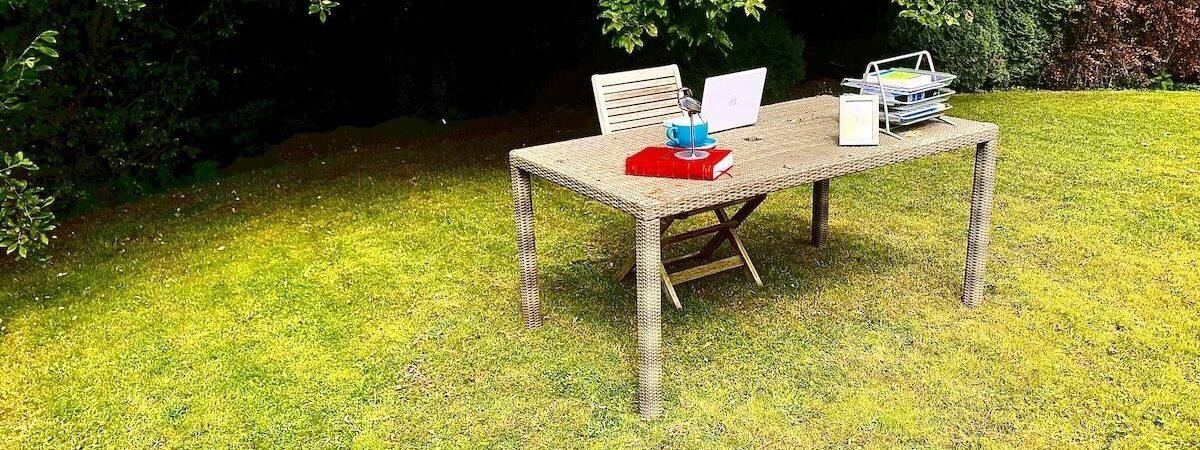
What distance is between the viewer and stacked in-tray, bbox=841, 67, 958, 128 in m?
4.17

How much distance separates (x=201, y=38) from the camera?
7.14m

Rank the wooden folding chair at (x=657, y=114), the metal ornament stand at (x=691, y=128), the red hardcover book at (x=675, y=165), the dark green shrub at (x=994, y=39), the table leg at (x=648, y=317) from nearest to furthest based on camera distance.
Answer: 1. the table leg at (x=648, y=317)
2. the red hardcover book at (x=675, y=165)
3. the metal ornament stand at (x=691, y=128)
4. the wooden folding chair at (x=657, y=114)
5. the dark green shrub at (x=994, y=39)

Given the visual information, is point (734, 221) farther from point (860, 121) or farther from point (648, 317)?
point (648, 317)

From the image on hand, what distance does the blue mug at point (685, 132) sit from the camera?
3846mm

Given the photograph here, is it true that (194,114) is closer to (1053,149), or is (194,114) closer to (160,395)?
(160,395)

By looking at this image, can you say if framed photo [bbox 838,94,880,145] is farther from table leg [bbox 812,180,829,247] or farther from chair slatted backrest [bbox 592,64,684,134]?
table leg [bbox 812,180,829,247]

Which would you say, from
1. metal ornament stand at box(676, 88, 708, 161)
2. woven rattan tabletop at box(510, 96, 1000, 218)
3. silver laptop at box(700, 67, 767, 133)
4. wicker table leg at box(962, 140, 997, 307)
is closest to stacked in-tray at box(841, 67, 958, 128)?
woven rattan tabletop at box(510, 96, 1000, 218)

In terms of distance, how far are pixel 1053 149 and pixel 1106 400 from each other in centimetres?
411

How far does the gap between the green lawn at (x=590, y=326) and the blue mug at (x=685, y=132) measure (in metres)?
0.93

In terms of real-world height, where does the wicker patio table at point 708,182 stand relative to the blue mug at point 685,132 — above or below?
below

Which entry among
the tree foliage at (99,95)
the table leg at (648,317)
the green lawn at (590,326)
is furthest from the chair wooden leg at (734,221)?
the tree foliage at (99,95)

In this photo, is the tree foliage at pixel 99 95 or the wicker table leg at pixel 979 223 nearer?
the wicker table leg at pixel 979 223

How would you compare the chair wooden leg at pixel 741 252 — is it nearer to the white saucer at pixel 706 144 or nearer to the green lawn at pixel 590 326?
the green lawn at pixel 590 326

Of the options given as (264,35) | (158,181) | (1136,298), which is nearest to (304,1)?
(264,35)
